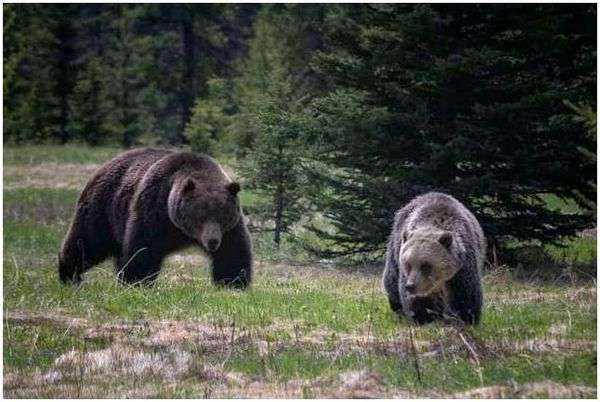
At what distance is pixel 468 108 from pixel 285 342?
658 cm

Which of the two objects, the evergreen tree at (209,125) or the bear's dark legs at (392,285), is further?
the evergreen tree at (209,125)

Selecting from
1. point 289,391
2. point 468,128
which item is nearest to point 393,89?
point 468,128

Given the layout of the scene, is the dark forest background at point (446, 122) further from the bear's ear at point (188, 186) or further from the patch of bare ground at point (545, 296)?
the bear's ear at point (188, 186)

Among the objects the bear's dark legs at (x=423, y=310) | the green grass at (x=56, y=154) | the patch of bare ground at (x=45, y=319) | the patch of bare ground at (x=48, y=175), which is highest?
the bear's dark legs at (x=423, y=310)

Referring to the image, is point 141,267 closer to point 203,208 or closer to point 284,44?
point 203,208

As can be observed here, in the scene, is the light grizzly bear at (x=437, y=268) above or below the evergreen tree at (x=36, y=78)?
above

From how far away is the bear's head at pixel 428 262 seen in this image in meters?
7.99

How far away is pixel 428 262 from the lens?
8.00 metres

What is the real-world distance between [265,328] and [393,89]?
5.71 m

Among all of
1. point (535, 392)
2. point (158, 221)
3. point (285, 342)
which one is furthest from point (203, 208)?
point (535, 392)

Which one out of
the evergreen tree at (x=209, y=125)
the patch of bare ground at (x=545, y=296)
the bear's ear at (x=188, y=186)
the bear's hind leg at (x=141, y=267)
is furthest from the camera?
the evergreen tree at (x=209, y=125)

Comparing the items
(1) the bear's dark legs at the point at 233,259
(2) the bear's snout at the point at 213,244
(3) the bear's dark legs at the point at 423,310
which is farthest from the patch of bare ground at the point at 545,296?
(2) the bear's snout at the point at 213,244

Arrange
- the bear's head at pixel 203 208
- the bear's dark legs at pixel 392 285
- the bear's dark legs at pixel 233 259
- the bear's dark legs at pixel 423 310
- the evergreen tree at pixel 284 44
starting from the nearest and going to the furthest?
the bear's dark legs at pixel 423 310 → the bear's dark legs at pixel 392 285 → the bear's head at pixel 203 208 → the bear's dark legs at pixel 233 259 → the evergreen tree at pixel 284 44

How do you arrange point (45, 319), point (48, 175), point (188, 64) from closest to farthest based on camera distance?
point (45, 319) → point (48, 175) → point (188, 64)
